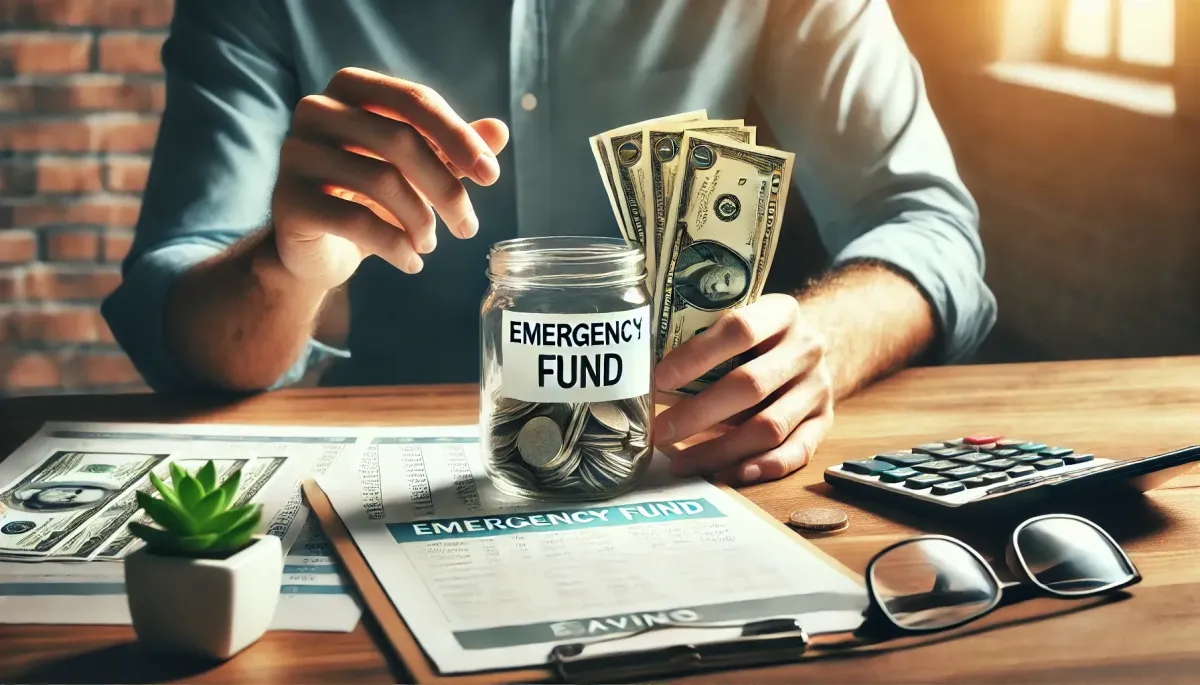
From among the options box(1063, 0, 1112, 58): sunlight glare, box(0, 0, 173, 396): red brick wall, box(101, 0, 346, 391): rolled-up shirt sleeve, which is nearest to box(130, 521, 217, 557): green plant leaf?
box(101, 0, 346, 391): rolled-up shirt sleeve

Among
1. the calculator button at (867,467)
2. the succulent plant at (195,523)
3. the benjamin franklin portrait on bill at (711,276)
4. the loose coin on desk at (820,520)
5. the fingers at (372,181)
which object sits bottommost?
the loose coin on desk at (820,520)

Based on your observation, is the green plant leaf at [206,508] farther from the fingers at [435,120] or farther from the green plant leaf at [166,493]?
the fingers at [435,120]

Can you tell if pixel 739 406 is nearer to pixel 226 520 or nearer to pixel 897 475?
pixel 897 475

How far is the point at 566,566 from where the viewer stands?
59 centimetres

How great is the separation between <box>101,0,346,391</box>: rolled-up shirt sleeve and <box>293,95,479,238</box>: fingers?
1.72 feet

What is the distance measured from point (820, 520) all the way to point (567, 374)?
A: 189 mm

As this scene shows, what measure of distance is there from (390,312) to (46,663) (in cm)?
111

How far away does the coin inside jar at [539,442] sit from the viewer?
0.70 metres

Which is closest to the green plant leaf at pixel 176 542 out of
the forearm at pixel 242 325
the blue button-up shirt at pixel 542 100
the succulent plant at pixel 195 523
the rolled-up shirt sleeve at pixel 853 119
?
the succulent plant at pixel 195 523

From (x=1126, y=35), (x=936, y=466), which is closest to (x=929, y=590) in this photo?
(x=936, y=466)

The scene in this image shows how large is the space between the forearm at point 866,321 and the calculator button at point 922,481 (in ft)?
0.97

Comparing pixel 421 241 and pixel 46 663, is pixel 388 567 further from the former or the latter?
pixel 421 241

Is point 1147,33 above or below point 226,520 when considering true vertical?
above

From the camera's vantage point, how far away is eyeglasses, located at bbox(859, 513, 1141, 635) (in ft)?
1.73
